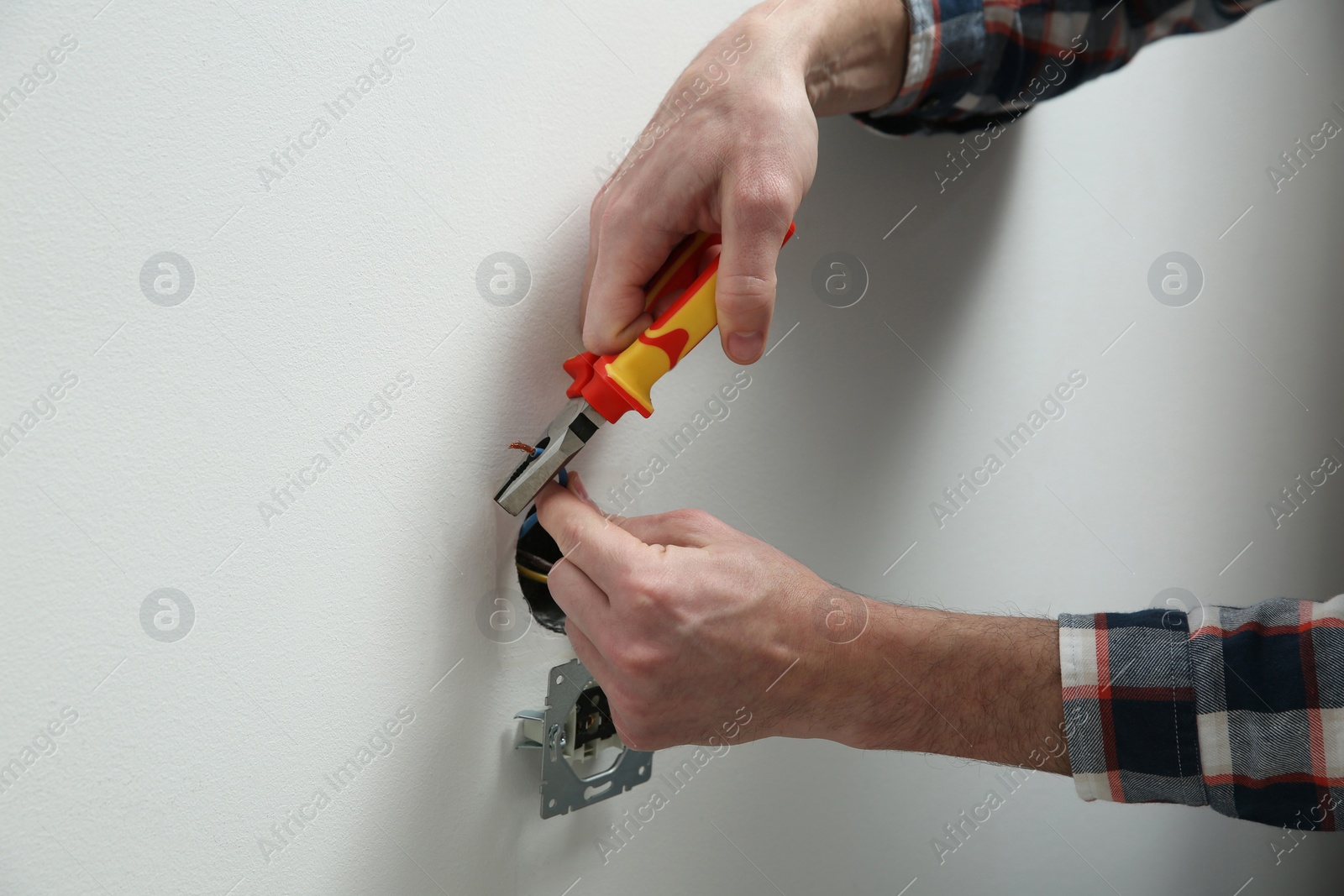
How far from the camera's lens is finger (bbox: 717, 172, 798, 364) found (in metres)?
0.57

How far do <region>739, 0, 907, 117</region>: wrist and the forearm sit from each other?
443 millimetres

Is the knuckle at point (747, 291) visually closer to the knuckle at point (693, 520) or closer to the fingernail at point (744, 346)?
the fingernail at point (744, 346)

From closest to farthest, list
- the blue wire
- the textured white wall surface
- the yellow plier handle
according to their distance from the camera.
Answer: the textured white wall surface → the yellow plier handle → the blue wire

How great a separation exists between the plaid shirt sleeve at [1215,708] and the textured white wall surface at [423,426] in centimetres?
33

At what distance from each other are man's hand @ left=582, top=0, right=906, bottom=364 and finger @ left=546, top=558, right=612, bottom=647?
171 mm

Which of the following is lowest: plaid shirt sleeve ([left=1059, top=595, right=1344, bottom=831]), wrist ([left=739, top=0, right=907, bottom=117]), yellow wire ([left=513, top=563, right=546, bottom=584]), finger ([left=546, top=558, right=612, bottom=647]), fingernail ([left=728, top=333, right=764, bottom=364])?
plaid shirt sleeve ([left=1059, top=595, right=1344, bottom=831])

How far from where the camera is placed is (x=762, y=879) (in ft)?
3.02

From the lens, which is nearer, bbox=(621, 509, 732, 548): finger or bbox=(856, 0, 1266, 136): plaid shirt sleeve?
bbox=(621, 509, 732, 548): finger

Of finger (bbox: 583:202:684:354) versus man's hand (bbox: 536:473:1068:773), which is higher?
finger (bbox: 583:202:684:354)

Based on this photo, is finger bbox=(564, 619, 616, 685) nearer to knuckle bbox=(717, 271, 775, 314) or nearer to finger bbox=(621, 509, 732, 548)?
finger bbox=(621, 509, 732, 548)

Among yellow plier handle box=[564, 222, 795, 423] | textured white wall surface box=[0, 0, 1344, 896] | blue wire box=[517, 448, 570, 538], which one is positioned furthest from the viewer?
blue wire box=[517, 448, 570, 538]

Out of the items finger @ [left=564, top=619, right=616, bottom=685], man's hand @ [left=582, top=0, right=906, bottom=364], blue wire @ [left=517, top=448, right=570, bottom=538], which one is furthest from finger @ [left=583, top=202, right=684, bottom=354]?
finger @ [left=564, top=619, right=616, bottom=685]

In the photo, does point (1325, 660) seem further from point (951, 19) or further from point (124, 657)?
point (124, 657)

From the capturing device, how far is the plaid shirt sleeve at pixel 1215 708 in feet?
2.04
